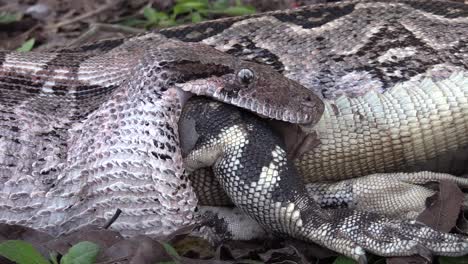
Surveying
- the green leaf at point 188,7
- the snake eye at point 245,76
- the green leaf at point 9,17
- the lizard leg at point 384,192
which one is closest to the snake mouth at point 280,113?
the snake eye at point 245,76

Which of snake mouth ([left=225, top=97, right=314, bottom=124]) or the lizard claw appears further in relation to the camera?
snake mouth ([left=225, top=97, right=314, bottom=124])

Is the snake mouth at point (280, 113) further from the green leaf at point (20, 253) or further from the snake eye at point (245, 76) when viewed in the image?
the green leaf at point (20, 253)

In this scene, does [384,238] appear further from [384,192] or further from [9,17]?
[9,17]

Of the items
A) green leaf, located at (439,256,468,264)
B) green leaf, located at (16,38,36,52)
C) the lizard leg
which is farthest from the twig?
green leaf, located at (16,38,36,52)

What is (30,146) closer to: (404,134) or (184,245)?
(184,245)

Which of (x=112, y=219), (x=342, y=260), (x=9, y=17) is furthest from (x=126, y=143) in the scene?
(x=9, y=17)

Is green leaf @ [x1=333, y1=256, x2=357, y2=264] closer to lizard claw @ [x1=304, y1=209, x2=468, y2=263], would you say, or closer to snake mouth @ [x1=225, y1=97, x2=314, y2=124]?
lizard claw @ [x1=304, y1=209, x2=468, y2=263]

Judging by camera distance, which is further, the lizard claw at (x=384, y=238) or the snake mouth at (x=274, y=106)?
the snake mouth at (x=274, y=106)
